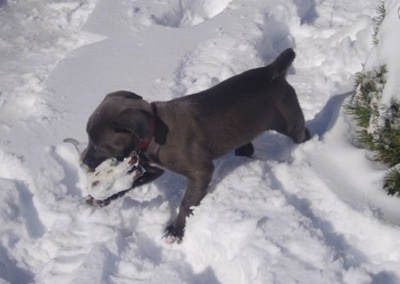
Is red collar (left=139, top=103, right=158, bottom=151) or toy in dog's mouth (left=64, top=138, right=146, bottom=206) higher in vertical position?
red collar (left=139, top=103, right=158, bottom=151)

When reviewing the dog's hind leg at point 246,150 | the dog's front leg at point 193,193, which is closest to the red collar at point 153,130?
the dog's front leg at point 193,193

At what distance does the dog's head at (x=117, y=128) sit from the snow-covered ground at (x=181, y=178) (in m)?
0.39

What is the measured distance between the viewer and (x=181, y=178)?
3902 mm

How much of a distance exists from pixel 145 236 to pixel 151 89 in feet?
4.56

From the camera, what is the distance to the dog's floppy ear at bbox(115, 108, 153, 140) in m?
3.14

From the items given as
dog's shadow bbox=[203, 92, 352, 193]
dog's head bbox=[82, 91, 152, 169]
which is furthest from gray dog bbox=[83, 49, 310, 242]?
dog's shadow bbox=[203, 92, 352, 193]

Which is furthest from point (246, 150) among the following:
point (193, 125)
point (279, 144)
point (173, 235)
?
point (173, 235)

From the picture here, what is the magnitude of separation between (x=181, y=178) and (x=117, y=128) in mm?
827

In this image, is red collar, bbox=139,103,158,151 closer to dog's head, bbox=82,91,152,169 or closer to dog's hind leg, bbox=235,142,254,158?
dog's head, bbox=82,91,152,169

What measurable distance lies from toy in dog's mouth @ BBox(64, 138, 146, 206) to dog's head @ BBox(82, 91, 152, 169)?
56mm

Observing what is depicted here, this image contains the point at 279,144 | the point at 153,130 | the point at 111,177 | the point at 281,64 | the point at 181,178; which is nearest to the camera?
the point at 153,130

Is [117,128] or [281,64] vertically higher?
[281,64]

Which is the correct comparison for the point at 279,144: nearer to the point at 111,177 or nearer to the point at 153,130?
the point at 153,130

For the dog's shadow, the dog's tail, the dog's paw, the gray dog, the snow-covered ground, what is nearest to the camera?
the snow-covered ground
